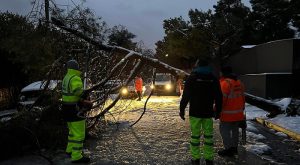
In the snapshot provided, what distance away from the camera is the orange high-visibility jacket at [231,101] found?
797cm

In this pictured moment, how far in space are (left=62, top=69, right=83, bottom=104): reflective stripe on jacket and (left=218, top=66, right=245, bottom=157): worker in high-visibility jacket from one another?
292 cm

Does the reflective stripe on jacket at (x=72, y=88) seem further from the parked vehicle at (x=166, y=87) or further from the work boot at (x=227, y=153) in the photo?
the parked vehicle at (x=166, y=87)

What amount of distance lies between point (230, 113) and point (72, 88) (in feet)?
10.5

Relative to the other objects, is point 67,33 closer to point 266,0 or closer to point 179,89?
point 179,89

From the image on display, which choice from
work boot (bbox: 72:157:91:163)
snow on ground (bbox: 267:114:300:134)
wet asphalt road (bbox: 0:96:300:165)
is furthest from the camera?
snow on ground (bbox: 267:114:300:134)

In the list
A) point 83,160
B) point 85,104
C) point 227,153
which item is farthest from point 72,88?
point 227,153

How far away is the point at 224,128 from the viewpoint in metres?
8.04

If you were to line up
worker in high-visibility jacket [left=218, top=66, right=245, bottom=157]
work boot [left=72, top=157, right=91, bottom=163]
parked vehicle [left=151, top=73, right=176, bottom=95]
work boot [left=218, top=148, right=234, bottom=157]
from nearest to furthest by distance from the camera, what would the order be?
work boot [left=72, top=157, right=91, bottom=163] < work boot [left=218, top=148, right=234, bottom=157] < worker in high-visibility jacket [left=218, top=66, right=245, bottom=157] < parked vehicle [left=151, top=73, right=176, bottom=95]

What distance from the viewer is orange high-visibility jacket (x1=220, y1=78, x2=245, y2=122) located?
7.97 metres

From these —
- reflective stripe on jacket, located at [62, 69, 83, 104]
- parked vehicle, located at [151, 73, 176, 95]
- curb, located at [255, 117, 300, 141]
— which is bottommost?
curb, located at [255, 117, 300, 141]

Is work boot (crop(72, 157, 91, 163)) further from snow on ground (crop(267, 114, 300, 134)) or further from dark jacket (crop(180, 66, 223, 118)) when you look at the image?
snow on ground (crop(267, 114, 300, 134))

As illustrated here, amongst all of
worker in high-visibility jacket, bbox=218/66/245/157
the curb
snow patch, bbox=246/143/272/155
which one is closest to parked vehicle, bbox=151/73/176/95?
the curb

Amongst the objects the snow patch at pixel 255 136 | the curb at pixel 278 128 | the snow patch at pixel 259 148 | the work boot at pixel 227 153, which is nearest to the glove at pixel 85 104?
the work boot at pixel 227 153

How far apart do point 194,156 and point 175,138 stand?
121 inches
